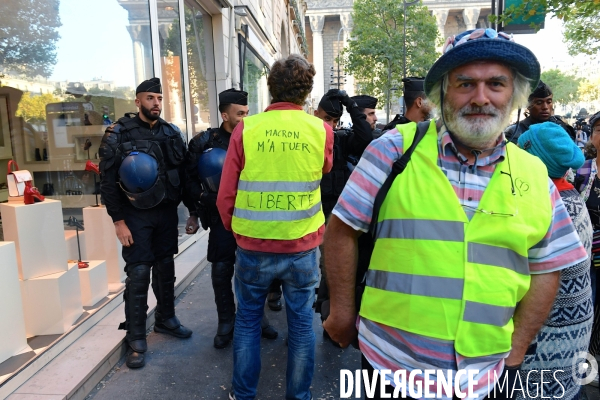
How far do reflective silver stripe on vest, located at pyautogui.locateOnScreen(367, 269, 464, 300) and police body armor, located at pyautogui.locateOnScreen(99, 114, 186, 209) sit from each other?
216 cm

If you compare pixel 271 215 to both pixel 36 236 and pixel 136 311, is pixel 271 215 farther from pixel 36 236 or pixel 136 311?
pixel 36 236

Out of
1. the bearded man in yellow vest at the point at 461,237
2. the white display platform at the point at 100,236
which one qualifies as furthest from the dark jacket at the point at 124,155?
the bearded man in yellow vest at the point at 461,237

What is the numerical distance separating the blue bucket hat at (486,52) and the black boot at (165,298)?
8.75ft

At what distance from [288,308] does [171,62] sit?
4.96 meters

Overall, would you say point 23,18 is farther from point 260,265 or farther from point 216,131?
point 260,265

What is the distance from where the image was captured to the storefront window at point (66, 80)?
4.96 metres

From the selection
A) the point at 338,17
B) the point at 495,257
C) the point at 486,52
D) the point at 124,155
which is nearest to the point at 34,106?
the point at 124,155

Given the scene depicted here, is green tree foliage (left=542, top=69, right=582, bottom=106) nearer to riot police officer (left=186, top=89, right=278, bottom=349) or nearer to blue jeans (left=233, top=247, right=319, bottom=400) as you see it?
riot police officer (left=186, top=89, right=278, bottom=349)

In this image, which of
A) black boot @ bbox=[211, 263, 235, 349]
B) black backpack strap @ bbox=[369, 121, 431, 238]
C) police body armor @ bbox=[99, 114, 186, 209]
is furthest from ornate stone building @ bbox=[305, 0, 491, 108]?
black backpack strap @ bbox=[369, 121, 431, 238]

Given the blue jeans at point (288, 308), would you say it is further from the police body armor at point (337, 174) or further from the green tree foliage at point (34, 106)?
the green tree foliage at point (34, 106)

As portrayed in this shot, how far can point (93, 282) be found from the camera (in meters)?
3.84

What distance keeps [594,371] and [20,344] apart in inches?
139

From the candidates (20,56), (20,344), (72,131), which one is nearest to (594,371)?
(20,344)

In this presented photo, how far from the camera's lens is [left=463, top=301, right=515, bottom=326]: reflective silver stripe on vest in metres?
1.32
